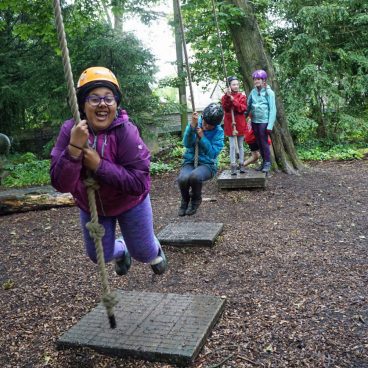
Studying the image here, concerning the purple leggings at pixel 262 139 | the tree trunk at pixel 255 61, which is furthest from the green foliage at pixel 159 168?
the purple leggings at pixel 262 139

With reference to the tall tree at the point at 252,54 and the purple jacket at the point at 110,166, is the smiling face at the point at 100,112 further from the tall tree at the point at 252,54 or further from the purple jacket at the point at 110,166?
the tall tree at the point at 252,54

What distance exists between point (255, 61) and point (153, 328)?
7.12 metres

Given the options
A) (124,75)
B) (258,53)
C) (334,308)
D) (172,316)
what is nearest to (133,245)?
(172,316)

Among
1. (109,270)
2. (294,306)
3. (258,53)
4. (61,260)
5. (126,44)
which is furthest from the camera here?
(126,44)

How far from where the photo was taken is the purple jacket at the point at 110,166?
2.69m

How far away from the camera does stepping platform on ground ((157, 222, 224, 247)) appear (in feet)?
17.4

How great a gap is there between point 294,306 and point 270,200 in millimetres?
3865

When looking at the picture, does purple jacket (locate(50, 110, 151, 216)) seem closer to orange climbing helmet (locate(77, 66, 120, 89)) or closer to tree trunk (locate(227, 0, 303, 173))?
orange climbing helmet (locate(77, 66, 120, 89))

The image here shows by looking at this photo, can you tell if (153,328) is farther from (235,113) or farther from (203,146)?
(235,113)

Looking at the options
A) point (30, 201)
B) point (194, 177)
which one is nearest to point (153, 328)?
point (194, 177)

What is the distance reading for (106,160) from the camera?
2.89m

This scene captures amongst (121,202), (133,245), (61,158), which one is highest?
(61,158)

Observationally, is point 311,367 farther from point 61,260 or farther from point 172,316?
point 61,260

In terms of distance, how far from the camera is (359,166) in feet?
35.4
